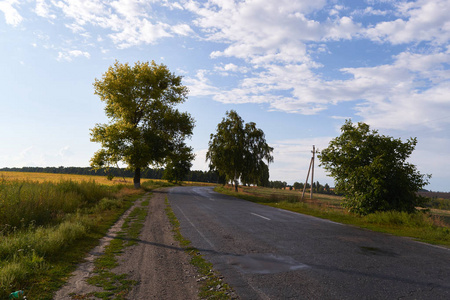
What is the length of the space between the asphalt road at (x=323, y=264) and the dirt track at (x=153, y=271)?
0.69 m

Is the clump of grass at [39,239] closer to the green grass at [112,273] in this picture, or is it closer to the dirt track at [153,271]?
the dirt track at [153,271]

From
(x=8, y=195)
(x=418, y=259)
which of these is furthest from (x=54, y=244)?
(x=418, y=259)

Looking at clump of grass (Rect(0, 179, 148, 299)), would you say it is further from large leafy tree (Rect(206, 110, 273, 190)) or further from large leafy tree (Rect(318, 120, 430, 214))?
large leafy tree (Rect(206, 110, 273, 190))

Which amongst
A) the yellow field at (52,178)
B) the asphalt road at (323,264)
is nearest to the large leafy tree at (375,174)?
the asphalt road at (323,264)

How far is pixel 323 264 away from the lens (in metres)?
6.05

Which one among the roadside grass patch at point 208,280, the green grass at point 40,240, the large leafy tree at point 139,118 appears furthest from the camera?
the large leafy tree at point 139,118

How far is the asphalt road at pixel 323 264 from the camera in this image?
15.1ft

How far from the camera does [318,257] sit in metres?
6.62

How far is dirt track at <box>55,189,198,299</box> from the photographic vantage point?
4605 millimetres

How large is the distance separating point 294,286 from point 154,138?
32.2 metres

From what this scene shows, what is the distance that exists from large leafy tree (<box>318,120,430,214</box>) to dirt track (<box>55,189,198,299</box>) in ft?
38.1

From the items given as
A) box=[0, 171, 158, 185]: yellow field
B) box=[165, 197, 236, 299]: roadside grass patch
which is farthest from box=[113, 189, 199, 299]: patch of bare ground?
box=[0, 171, 158, 185]: yellow field

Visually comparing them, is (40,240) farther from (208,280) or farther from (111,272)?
(208,280)

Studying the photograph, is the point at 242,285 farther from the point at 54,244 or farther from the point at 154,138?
the point at 154,138
